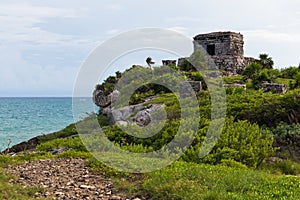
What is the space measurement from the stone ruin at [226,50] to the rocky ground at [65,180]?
1010 inches

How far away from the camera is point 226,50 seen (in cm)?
3438

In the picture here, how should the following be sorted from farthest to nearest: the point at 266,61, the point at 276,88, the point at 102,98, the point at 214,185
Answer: the point at 266,61 < the point at 102,98 < the point at 276,88 < the point at 214,185

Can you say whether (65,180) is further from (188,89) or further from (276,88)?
(276,88)

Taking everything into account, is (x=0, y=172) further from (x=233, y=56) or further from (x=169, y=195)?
(x=233, y=56)

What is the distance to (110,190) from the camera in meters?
7.46

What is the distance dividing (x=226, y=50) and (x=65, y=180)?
28.4 metres

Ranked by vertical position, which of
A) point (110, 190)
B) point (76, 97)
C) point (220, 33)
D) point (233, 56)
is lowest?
point (110, 190)

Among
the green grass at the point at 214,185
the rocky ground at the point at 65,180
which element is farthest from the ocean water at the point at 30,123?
the green grass at the point at 214,185

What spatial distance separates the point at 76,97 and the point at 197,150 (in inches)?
136

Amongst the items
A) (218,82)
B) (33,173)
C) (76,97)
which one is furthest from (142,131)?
(218,82)

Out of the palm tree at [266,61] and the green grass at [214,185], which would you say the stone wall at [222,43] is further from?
the green grass at [214,185]

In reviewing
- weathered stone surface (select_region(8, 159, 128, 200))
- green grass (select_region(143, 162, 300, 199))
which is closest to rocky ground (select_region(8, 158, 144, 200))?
weathered stone surface (select_region(8, 159, 128, 200))

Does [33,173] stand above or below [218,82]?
below

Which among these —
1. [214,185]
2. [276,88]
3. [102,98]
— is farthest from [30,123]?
[214,185]
